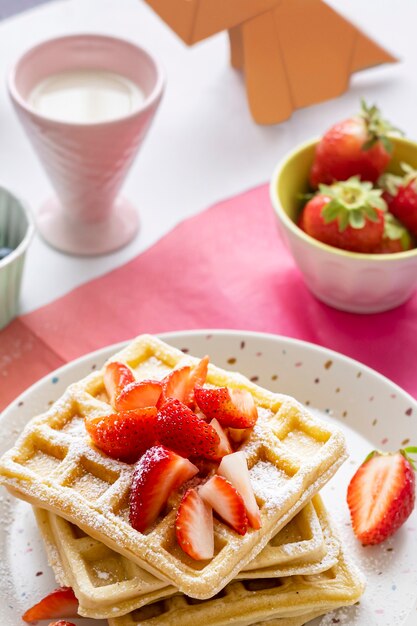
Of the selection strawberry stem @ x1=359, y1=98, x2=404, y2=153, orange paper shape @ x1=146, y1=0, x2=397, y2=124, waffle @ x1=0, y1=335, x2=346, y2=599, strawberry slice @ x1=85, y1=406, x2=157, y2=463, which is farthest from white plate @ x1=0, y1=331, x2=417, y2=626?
orange paper shape @ x1=146, y1=0, x2=397, y2=124

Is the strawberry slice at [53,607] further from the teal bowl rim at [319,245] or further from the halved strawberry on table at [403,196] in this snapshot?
the halved strawberry on table at [403,196]

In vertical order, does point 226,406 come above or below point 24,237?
above

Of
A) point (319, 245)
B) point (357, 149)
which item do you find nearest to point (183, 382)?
point (319, 245)

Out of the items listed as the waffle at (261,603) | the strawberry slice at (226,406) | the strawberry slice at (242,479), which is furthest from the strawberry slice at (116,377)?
the waffle at (261,603)

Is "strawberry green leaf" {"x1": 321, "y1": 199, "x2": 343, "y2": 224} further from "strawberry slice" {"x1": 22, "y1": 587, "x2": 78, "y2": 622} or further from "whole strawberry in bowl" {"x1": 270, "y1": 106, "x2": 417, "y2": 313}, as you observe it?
"strawberry slice" {"x1": 22, "y1": 587, "x2": 78, "y2": 622}

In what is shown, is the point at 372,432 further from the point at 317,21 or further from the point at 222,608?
the point at 317,21

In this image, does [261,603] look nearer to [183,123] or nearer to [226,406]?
[226,406]
